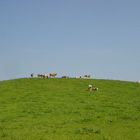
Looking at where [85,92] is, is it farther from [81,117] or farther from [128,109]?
[81,117]

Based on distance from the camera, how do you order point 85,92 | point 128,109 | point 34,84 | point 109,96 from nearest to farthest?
point 128,109, point 109,96, point 85,92, point 34,84

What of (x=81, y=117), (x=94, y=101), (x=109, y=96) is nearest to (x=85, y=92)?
(x=109, y=96)

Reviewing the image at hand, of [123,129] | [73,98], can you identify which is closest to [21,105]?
[73,98]

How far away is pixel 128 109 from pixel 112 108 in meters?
1.69

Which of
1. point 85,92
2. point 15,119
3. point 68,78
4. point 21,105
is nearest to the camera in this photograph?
point 15,119

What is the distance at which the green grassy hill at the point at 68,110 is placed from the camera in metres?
26.0

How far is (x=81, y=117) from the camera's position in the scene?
33719 mm

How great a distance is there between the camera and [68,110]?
124 ft

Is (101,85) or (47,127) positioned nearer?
(47,127)

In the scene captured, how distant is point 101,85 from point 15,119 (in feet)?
98.3

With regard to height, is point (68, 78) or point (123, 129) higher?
point (68, 78)

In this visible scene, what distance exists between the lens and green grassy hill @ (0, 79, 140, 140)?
2602 cm

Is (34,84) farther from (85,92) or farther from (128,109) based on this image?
(128,109)

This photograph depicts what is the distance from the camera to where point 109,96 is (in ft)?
165
